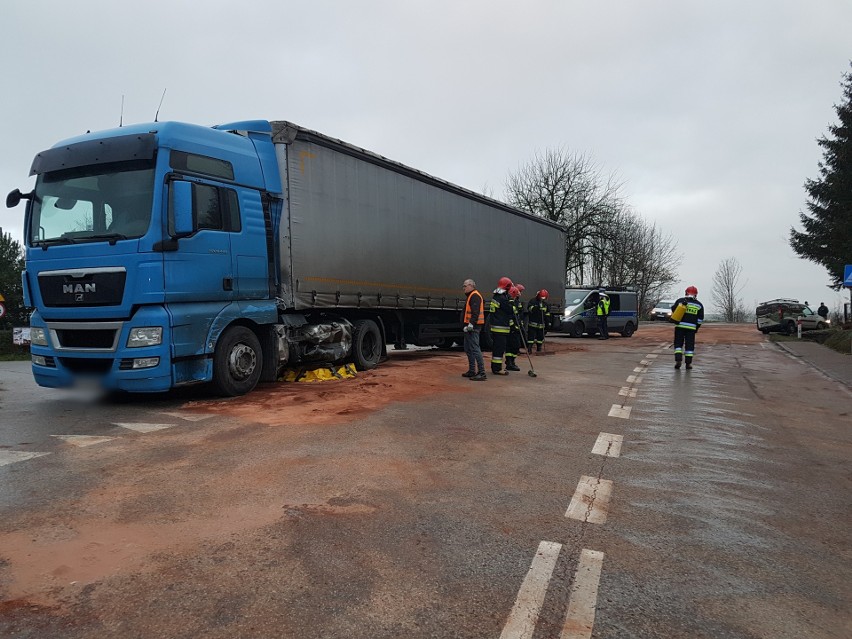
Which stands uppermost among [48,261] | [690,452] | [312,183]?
[312,183]

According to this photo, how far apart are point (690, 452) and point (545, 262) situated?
1401 cm

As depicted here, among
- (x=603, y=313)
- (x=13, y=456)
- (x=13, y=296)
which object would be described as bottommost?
(x=13, y=456)

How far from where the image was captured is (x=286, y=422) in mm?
6426

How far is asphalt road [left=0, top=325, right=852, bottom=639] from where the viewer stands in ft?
8.53

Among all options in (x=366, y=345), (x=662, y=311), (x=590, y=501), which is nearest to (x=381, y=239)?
(x=366, y=345)

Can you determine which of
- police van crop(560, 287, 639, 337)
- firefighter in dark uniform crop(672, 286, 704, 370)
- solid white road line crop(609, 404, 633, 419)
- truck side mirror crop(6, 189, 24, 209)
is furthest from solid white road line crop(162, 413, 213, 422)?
police van crop(560, 287, 639, 337)

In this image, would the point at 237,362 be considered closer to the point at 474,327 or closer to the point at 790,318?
the point at 474,327

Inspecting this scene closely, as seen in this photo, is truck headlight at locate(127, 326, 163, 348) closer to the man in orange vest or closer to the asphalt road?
the asphalt road

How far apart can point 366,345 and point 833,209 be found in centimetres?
2542

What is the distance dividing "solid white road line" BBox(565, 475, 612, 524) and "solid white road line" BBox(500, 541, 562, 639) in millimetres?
545

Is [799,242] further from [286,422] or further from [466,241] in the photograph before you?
[286,422]

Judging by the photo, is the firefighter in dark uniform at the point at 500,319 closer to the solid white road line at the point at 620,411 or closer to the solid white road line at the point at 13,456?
the solid white road line at the point at 620,411

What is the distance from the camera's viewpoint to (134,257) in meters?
6.67

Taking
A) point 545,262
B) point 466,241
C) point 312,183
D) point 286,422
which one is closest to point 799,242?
point 545,262
